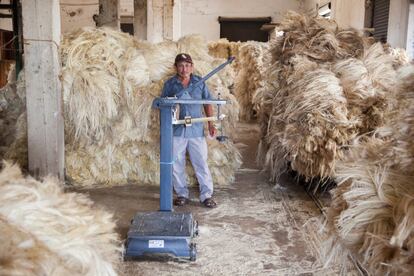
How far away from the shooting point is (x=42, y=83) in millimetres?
4344

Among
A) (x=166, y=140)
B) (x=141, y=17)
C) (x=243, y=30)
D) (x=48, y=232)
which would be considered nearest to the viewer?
(x=48, y=232)

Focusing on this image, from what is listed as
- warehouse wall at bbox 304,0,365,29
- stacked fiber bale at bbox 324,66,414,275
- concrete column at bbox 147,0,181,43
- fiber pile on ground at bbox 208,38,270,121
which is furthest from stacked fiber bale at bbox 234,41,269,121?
stacked fiber bale at bbox 324,66,414,275

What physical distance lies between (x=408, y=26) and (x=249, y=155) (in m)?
2.91

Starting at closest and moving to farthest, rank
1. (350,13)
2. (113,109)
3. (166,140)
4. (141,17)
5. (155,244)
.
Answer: (155,244)
(166,140)
(113,109)
(141,17)
(350,13)

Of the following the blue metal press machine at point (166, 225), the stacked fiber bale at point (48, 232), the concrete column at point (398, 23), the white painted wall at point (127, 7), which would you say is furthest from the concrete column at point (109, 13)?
the white painted wall at point (127, 7)

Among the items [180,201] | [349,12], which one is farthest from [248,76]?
[180,201]

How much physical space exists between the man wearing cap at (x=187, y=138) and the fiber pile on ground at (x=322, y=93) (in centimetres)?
78

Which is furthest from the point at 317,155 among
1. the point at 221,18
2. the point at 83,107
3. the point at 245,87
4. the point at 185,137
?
the point at 221,18

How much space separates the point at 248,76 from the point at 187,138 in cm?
634

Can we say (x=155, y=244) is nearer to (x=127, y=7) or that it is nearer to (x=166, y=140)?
(x=166, y=140)

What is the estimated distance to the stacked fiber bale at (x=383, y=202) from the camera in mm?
1055

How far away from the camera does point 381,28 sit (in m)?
7.01

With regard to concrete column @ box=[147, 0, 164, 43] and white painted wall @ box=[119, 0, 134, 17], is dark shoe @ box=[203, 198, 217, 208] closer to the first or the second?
concrete column @ box=[147, 0, 164, 43]

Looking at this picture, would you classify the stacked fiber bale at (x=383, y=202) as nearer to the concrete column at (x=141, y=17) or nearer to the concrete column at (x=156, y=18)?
the concrete column at (x=141, y=17)
